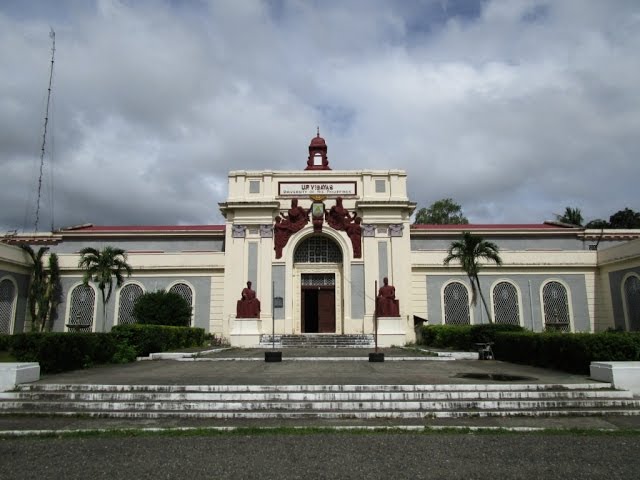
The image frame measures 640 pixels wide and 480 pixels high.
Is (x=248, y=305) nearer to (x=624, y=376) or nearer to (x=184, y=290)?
(x=184, y=290)

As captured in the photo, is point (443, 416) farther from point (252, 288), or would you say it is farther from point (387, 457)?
point (252, 288)

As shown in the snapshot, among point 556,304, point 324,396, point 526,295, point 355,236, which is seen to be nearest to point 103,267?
point 355,236

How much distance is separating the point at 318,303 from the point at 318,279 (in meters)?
1.31

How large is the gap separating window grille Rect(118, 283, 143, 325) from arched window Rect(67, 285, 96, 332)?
4.68 ft

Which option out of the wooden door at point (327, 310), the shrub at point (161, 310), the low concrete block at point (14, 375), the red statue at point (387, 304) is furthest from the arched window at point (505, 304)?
the low concrete block at point (14, 375)

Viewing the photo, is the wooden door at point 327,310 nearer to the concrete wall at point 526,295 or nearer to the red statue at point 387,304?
the red statue at point 387,304

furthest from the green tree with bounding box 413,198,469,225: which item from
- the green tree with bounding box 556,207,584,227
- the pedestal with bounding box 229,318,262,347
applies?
the pedestal with bounding box 229,318,262,347

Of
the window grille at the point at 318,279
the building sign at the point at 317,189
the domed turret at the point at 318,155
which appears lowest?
the window grille at the point at 318,279

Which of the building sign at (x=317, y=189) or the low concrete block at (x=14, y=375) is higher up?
the building sign at (x=317, y=189)

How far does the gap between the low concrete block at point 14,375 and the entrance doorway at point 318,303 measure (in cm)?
1696

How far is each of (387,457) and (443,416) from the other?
2539 millimetres

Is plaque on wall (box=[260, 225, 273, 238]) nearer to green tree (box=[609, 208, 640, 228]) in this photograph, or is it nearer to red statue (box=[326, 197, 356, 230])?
red statue (box=[326, 197, 356, 230])

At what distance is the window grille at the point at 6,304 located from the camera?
23.5m

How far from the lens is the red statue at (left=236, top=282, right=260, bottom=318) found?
949 inches
